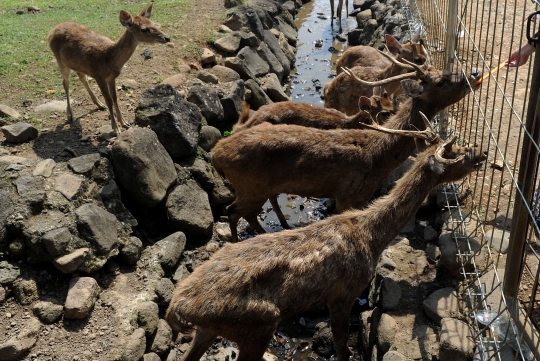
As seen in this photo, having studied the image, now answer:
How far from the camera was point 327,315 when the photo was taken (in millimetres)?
5734

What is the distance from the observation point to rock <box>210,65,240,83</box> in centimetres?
915

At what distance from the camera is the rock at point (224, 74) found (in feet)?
30.0

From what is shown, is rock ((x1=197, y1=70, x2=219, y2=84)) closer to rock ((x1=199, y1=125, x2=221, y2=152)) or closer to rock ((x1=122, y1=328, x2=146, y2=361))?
rock ((x1=199, y1=125, x2=221, y2=152))

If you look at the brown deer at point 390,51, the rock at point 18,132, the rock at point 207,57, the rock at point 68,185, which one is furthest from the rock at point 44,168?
the brown deer at point 390,51

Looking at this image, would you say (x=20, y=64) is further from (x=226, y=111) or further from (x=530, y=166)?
(x=530, y=166)

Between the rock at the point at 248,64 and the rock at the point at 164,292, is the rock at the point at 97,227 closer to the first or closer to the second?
the rock at the point at 164,292

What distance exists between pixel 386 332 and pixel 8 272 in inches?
126

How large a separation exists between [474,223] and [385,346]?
157cm

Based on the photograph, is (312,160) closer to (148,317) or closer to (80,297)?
(148,317)

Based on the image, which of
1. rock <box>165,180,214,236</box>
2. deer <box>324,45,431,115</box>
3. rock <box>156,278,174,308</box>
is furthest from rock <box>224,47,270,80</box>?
rock <box>156,278,174,308</box>

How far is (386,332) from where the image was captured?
190 inches

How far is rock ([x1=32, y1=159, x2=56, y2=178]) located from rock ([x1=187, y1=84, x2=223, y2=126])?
2.35 metres

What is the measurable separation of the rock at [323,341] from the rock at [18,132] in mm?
3867

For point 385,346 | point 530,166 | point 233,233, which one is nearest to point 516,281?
point 530,166
